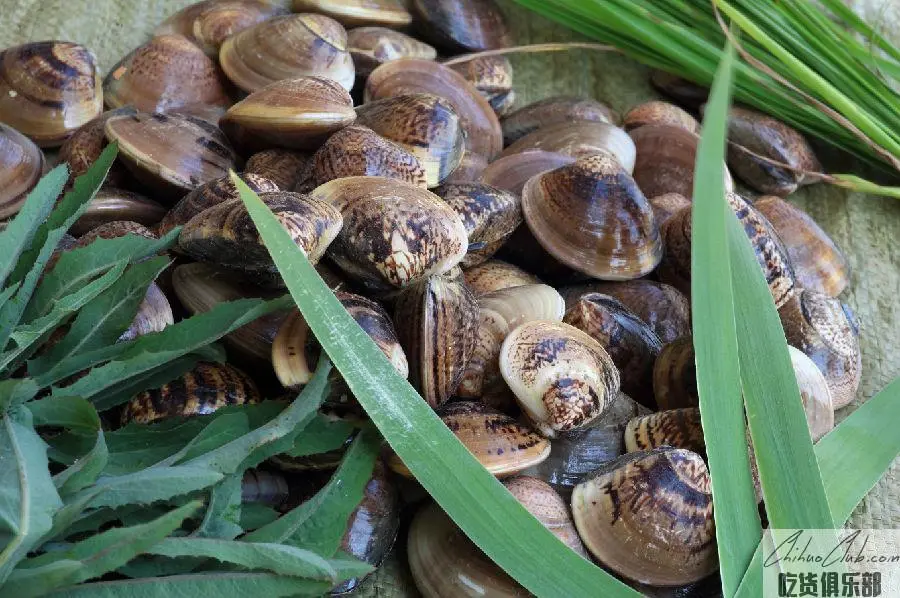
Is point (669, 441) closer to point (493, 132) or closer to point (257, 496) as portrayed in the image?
point (257, 496)

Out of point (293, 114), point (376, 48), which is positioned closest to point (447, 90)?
point (376, 48)

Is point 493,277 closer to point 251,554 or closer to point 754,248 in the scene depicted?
point 754,248

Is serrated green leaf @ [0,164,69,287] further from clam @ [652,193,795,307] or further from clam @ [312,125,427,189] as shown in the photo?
clam @ [652,193,795,307]

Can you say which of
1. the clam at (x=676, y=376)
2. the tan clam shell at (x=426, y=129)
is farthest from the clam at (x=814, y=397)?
the tan clam shell at (x=426, y=129)

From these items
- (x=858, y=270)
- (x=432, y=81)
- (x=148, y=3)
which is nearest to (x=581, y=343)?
(x=432, y=81)

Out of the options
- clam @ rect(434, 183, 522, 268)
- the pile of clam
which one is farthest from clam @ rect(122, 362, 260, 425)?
clam @ rect(434, 183, 522, 268)
